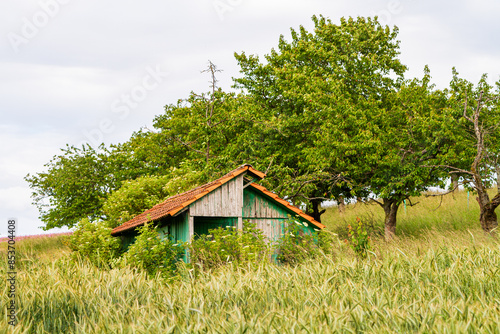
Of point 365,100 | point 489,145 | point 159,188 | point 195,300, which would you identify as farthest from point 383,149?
point 195,300

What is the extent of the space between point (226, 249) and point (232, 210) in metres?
1.71

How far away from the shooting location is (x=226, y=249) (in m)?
Answer: 13.5

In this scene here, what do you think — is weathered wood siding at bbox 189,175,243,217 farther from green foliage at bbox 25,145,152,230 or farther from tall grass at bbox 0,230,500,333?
green foliage at bbox 25,145,152,230

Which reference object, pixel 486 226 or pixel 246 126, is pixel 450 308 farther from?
pixel 246 126

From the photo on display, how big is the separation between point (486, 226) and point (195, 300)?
50.8 feet

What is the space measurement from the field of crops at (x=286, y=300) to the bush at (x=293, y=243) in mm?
5509

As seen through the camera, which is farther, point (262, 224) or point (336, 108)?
point (336, 108)

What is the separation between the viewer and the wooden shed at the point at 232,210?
14.3 meters

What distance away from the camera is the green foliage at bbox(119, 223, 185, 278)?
522 inches

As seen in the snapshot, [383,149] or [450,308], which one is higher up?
[383,149]

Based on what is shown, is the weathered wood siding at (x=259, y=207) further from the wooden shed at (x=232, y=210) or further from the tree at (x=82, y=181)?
the tree at (x=82, y=181)

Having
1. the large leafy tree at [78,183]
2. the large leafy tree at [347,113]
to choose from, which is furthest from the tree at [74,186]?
the large leafy tree at [347,113]

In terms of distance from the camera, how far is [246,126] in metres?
23.7

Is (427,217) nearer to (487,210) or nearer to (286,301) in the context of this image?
(487,210)
